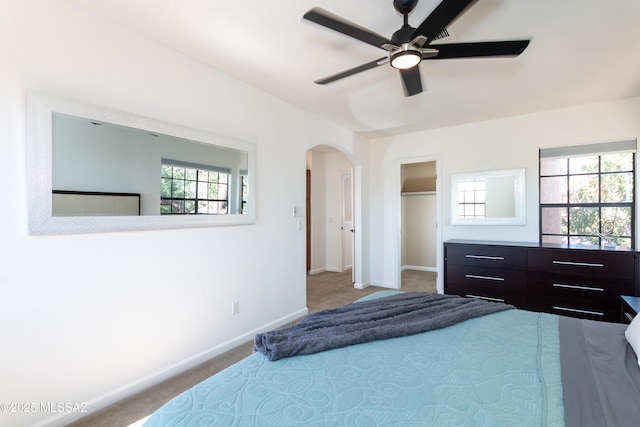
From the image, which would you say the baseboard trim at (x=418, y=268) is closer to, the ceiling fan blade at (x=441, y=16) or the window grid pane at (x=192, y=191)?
the window grid pane at (x=192, y=191)

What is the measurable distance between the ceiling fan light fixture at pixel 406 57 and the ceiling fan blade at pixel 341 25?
0.09 m

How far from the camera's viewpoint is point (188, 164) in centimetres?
235

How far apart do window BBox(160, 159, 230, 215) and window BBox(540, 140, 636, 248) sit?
3.70 meters

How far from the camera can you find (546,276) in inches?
123

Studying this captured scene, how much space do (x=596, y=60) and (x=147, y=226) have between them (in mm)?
3633

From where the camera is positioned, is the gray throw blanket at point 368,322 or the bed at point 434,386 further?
the gray throw blanket at point 368,322

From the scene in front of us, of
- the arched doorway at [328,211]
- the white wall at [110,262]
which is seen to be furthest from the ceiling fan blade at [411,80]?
the arched doorway at [328,211]

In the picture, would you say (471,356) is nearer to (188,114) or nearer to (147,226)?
(147,226)

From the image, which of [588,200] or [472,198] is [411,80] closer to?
[472,198]

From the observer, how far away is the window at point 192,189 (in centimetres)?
221

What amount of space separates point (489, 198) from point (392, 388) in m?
3.59

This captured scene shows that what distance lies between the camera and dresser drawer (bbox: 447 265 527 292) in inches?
128

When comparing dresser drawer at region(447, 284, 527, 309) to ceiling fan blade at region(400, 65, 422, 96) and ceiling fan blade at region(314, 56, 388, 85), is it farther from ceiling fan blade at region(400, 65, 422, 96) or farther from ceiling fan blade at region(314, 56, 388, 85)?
ceiling fan blade at region(314, 56, 388, 85)

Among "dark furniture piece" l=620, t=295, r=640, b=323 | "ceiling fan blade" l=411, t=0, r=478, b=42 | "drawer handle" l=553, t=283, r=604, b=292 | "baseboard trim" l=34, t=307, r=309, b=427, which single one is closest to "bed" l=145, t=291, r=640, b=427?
"dark furniture piece" l=620, t=295, r=640, b=323
